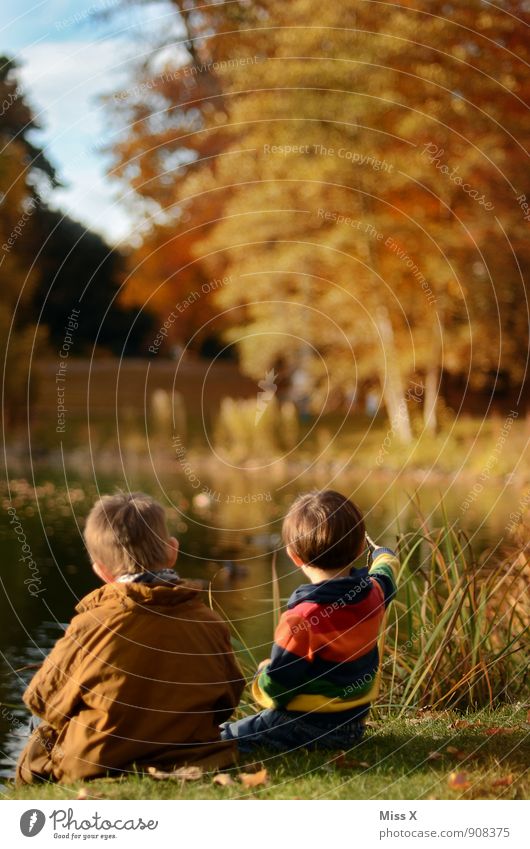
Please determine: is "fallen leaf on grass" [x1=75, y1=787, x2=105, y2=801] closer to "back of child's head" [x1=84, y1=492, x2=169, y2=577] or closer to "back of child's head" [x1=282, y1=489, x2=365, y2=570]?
"back of child's head" [x1=84, y1=492, x2=169, y2=577]

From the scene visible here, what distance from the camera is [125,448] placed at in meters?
15.8

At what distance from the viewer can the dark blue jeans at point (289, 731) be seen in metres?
3.26

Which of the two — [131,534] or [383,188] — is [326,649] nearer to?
[131,534]

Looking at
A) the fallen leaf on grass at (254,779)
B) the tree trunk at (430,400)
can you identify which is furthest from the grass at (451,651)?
the tree trunk at (430,400)

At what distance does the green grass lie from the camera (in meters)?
3.01

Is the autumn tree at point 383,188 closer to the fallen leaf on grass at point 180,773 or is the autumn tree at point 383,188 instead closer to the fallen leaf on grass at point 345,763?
the fallen leaf on grass at point 345,763

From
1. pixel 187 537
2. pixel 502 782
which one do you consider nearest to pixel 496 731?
pixel 502 782

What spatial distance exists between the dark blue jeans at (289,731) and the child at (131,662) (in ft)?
0.93

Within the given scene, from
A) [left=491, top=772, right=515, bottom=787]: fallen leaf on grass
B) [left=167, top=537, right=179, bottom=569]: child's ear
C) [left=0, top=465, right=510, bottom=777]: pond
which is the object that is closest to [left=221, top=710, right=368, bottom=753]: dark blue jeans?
[left=491, top=772, right=515, bottom=787]: fallen leaf on grass

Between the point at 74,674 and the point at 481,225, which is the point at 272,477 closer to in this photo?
the point at 481,225

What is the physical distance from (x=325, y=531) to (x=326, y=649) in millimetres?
363

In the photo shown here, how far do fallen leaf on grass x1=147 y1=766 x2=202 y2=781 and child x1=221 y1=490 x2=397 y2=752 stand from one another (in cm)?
28
